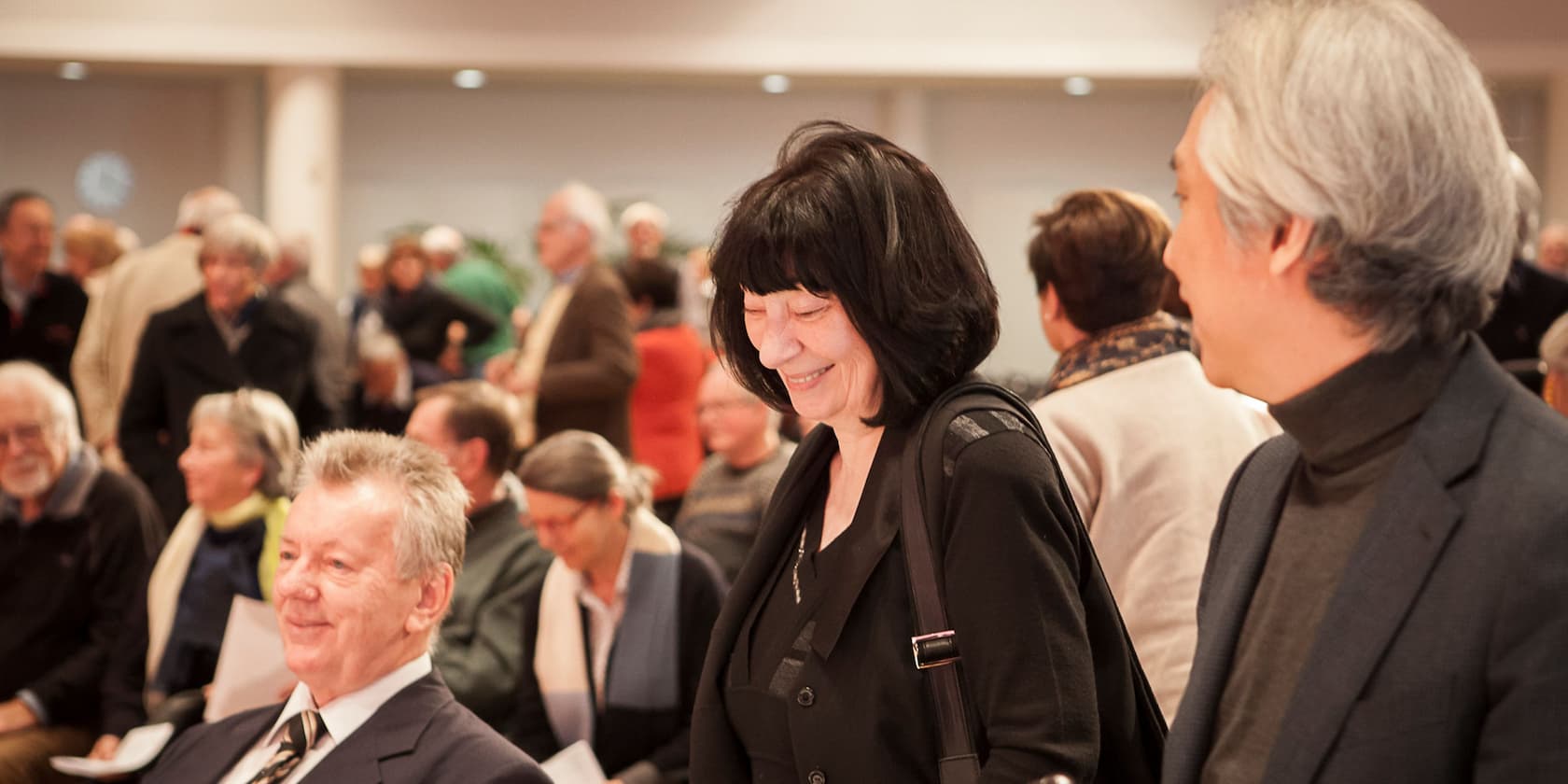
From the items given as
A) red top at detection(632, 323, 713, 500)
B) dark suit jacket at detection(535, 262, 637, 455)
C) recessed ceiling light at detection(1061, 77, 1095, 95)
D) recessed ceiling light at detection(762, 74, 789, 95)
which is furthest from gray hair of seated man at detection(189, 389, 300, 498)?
recessed ceiling light at detection(1061, 77, 1095, 95)

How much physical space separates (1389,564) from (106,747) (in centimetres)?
350

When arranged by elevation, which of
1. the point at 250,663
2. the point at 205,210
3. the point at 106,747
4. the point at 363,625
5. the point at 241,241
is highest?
the point at 205,210

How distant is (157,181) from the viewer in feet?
42.1

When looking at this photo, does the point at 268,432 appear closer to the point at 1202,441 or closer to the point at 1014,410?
the point at 1202,441

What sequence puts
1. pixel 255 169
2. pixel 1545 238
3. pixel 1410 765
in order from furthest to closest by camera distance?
pixel 255 169 → pixel 1545 238 → pixel 1410 765

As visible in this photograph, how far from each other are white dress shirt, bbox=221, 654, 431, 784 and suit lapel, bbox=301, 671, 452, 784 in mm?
19

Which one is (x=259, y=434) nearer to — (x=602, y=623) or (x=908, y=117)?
(x=602, y=623)

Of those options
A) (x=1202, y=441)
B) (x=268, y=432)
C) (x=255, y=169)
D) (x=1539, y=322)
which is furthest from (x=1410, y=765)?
(x=255, y=169)

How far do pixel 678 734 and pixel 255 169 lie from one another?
10.1 metres

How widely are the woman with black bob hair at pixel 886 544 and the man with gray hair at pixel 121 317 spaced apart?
16.5ft

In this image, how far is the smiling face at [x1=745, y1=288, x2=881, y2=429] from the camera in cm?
184

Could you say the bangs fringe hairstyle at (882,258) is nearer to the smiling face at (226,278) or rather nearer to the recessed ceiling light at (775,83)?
the smiling face at (226,278)

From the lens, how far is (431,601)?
241cm

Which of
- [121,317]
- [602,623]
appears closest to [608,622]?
[602,623]
